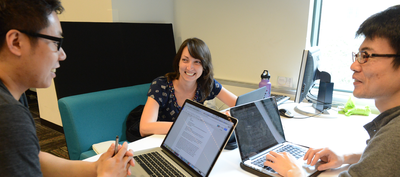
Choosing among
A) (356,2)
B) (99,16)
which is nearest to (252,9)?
(356,2)

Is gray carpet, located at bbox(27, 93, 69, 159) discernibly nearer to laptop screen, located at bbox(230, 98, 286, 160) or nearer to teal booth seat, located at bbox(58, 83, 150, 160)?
teal booth seat, located at bbox(58, 83, 150, 160)

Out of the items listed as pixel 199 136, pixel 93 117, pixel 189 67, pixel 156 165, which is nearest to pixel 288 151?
pixel 199 136

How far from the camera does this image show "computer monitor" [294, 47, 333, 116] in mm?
1647

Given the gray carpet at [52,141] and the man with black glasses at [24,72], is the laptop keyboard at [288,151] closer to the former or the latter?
the man with black glasses at [24,72]

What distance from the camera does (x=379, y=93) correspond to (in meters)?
0.88

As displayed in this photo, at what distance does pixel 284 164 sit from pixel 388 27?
59cm

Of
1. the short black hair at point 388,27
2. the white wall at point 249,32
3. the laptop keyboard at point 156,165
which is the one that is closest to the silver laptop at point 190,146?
the laptop keyboard at point 156,165

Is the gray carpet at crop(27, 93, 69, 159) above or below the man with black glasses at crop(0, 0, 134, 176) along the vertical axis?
below

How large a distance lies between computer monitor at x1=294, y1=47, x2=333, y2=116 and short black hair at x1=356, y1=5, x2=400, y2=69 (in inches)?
29.5

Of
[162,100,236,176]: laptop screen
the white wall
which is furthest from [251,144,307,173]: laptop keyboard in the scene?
the white wall

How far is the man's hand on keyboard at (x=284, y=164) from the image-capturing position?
94 cm

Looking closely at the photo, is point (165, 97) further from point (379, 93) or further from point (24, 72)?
point (379, 93)

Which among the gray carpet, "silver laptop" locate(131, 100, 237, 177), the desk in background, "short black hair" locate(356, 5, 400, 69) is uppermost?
"short black hair" locate(356, 5, 400, 69)

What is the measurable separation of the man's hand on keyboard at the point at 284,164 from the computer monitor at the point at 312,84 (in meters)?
0.79
